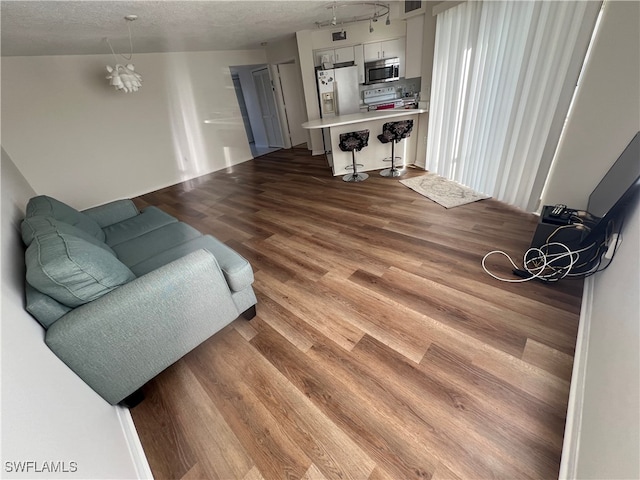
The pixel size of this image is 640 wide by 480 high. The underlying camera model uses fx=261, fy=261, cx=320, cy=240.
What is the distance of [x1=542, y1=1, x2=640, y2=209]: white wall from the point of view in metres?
1.81

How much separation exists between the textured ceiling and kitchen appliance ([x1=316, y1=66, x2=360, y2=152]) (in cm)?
95

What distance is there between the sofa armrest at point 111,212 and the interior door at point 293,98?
550 cm

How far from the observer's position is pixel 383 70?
18.4 ft

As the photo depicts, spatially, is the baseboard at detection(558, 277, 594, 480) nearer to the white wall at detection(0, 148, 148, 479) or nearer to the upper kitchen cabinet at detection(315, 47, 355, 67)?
the white wall at detection(0, 148, 148, 479)

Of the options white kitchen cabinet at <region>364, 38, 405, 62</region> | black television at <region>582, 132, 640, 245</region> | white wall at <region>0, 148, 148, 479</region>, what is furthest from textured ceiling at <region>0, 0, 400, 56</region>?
black television at <region>582, 132, 640, 245</region>

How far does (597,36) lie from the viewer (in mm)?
1964

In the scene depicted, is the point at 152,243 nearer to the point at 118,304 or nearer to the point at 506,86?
the point at 118,304

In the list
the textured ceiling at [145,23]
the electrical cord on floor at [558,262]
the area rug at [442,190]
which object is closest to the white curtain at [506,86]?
the area rug at [442,190]

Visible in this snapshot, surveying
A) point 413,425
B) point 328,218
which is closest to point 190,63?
point 328,218

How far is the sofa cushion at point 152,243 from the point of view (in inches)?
81.2

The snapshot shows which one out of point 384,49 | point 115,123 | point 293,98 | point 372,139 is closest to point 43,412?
point 372,139

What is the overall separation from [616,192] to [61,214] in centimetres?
410

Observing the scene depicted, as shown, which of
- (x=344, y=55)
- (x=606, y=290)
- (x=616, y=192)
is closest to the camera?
(x=606, y=290)

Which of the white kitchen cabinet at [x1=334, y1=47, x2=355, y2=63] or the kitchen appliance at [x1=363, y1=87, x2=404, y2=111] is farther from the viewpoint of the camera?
the kitchen appliance at [x1=363, y1=87, x2=404, y2=111]
